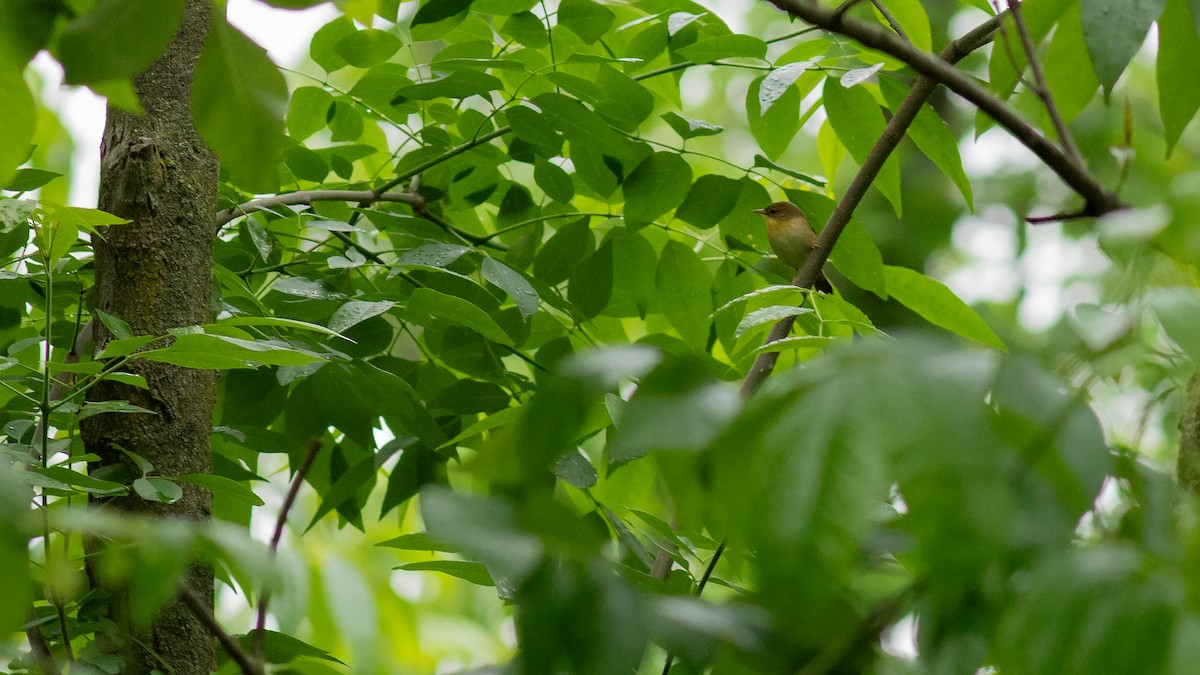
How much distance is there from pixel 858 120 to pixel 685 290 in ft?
1.51

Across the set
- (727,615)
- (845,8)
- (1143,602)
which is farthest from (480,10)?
(1143,602)

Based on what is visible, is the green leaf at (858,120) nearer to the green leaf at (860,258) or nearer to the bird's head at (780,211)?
the green leaf at (860,258)

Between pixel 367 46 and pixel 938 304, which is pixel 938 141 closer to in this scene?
pixel 938 304

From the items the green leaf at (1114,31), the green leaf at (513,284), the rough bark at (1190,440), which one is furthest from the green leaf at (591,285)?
the green leaf at (1114,31)

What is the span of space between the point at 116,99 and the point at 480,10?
135 cm

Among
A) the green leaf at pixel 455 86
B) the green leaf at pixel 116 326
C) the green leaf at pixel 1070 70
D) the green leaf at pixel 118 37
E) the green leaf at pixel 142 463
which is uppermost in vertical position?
the green leaf at pixel 118 37

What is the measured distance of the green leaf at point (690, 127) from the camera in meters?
1.90

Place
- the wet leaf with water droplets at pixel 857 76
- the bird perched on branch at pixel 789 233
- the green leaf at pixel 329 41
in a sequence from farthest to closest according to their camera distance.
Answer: the bird perched on branch at pixel 789 233 < the green leaf at pixel 329 41 < the wet leaf with water droplets at pixel 857 76

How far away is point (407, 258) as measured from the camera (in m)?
1.78

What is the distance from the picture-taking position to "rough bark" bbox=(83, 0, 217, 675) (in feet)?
→ 5.19

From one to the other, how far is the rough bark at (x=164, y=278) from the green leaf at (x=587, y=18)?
0.67 metres

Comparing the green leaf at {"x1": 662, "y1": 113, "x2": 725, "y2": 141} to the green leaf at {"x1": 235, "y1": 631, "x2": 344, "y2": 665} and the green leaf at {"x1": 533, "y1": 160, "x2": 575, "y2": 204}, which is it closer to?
the green leaf at {"x1": 533, "y1": 160, "x2": 575, "y2": 204}

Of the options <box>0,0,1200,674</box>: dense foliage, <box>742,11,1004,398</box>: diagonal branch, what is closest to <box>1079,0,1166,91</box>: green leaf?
<box>0,0,1200,674</box>: dense foliage

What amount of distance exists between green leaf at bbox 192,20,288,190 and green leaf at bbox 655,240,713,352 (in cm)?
132
